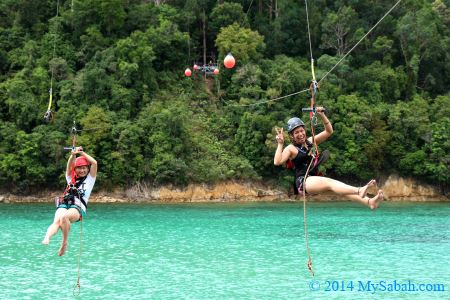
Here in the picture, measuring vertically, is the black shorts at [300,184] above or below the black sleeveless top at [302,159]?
below

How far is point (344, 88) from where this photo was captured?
54.2 m

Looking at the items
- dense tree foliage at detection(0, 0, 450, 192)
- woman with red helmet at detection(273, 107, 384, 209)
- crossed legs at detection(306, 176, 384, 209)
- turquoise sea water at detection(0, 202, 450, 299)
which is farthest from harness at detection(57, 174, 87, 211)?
dense tree foliage at detection(0, 0, 450, 192)

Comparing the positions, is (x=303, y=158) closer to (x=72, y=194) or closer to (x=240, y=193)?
(x=72, y=194)

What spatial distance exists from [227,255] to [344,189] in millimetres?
15312

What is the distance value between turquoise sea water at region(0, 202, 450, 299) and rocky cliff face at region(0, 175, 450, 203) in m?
7.44

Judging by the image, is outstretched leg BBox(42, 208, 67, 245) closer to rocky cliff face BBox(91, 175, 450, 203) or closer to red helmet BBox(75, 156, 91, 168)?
red helmet BBox(75, 156, 91, 168)

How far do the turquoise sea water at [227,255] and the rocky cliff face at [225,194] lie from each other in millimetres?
7438

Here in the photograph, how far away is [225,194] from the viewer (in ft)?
159

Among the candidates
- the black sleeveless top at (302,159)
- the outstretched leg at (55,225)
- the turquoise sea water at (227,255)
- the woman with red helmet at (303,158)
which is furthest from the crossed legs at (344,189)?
the turquoise sea water at (227,255)

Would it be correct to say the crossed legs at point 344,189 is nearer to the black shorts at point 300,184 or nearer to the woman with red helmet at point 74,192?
the black shorts at point 300,184

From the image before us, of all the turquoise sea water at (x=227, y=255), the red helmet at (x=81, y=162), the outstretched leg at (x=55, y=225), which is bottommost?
the turquoise sea water at (x=227, y=255)

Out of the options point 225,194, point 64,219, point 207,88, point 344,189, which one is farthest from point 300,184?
point 207,88

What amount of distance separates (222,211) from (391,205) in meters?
13.6

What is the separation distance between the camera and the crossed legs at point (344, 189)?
29.8 feet
